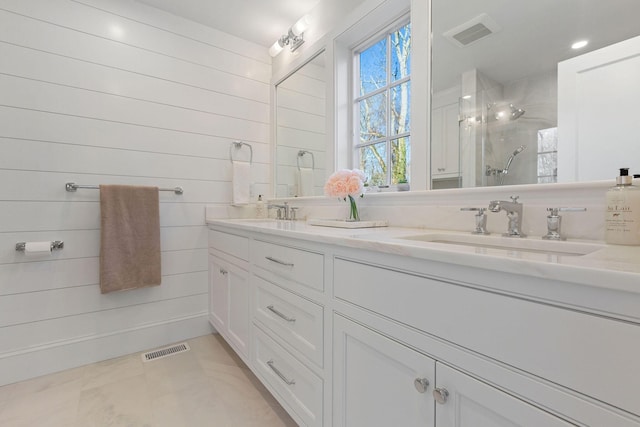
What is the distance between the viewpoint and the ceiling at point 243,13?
1.93m

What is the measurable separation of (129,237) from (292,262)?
1.30 meters

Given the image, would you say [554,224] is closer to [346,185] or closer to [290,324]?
[346,185]

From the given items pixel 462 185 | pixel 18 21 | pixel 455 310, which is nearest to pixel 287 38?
pixel 18 21

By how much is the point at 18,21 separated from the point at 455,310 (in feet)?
8.34

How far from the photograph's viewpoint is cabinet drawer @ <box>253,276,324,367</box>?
1006mm

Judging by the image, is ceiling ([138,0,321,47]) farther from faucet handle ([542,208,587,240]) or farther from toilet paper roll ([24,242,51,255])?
faucet handle ([542,208,587,240])

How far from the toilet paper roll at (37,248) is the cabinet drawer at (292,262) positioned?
3.96 ft

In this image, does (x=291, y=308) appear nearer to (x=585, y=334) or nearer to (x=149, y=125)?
(x=585, y=334)

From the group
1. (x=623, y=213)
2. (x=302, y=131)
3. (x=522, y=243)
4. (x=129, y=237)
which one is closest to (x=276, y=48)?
(x=302, y=131)

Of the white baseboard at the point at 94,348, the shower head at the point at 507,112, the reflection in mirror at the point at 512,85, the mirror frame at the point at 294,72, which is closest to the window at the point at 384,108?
the mirror frame at the point at 294,72

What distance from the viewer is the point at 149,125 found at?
196 centimetres

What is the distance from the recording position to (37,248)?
61.7 inches

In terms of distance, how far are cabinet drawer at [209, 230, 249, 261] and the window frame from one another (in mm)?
839

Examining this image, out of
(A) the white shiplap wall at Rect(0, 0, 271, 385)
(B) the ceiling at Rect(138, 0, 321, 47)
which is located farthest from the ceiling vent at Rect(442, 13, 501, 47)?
(A) the white shiplap wall at Rect(0, 0, 271, 385)
